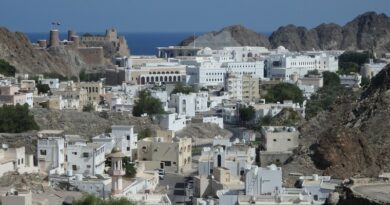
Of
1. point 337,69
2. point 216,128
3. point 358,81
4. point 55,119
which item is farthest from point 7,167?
point 337,69

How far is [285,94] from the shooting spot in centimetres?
6266

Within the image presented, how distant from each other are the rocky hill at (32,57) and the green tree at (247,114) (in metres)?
22.9

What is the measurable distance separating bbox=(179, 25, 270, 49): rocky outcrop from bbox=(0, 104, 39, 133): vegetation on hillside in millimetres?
67400

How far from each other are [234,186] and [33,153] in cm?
798

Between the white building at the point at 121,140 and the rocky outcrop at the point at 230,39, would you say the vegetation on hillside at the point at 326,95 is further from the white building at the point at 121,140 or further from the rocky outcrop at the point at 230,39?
the rocky outcrop at the point at 230,39

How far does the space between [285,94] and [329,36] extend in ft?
264

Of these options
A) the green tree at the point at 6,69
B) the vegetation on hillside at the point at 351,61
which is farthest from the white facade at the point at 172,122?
the vegetation on hillside at the point at 351,61

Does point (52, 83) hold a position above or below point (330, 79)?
below

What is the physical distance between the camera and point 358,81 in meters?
72.2

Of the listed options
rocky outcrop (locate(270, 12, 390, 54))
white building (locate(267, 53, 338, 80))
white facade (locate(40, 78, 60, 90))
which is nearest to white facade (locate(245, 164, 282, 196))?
white facade (locate(40, 78, 60, 90))

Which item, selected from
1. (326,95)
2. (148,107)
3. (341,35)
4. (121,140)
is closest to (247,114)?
(148,107)

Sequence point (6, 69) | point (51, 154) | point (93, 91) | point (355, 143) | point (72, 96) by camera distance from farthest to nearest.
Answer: point (6, 69) < point (93, 91) < point (72, 96) < point (51, 154) < point (355, 143)

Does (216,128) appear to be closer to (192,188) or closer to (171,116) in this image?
(171,116)

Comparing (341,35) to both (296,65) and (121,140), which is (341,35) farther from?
(121,140)
